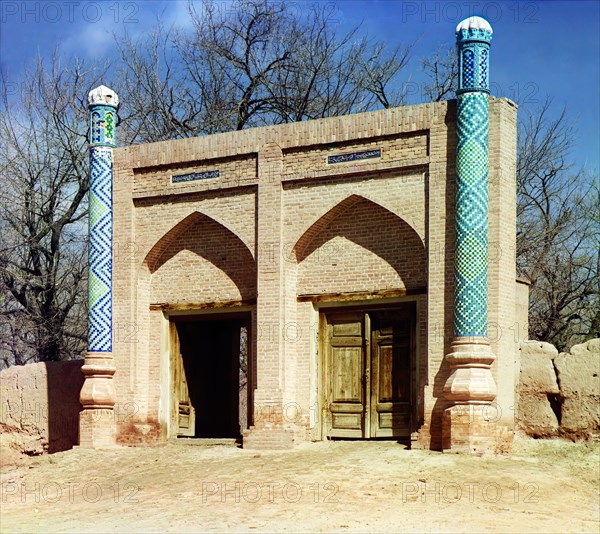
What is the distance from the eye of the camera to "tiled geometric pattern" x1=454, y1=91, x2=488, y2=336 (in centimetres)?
1435

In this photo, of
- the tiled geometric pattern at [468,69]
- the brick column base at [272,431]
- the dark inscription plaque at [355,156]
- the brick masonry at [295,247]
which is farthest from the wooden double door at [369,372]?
the tiled geometric pattern at [468,69]

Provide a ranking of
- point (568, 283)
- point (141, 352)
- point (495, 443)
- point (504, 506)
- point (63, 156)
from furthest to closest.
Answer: point (568, 283)
point (63, 156)
point (141, 352)
point (495, 443)
point (504, 506)

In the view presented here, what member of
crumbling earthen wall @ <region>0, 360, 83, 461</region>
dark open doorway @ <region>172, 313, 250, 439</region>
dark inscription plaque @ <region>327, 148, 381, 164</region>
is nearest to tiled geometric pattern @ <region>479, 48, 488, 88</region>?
dark inscription plaque @ <region>327, 148, 381, 164</region>

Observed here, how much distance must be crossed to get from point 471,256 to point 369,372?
2638 millimetres

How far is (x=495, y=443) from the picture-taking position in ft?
46.0

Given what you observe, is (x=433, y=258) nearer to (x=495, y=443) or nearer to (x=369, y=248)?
(x=369, y=248)

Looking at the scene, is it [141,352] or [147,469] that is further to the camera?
[141,352]

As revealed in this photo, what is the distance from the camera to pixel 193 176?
56.1 ft

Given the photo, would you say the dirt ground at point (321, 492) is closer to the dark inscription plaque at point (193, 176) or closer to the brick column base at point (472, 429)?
the brick column base at point (472, 429)

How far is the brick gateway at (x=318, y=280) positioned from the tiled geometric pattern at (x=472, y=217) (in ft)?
0.12

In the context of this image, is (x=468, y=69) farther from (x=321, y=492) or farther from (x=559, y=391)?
(x=321, y=492)

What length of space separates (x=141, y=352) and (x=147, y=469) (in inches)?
107

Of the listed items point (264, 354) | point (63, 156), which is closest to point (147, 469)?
point (264, 354)

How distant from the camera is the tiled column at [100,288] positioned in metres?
17.0
